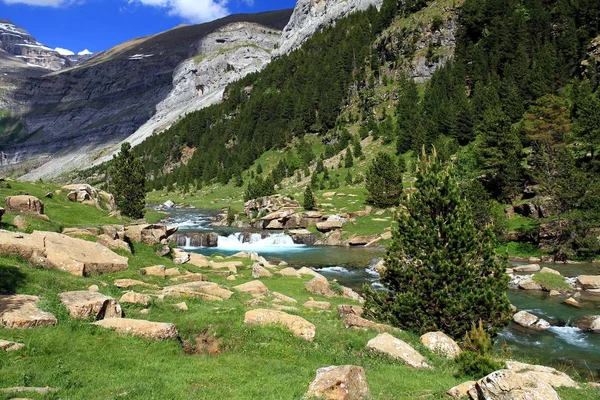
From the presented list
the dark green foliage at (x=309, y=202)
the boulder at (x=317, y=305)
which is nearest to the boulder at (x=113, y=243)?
the boulder at (x=317, y=305)

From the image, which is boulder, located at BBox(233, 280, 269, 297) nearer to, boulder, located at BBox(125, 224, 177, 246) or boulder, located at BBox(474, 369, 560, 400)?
boulder, located at BBox(125, 224, 177, 246)

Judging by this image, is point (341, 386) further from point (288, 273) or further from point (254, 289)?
point (288, 273)

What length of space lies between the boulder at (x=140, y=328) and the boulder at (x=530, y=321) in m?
21.6

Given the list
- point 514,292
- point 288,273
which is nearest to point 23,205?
point 288,273

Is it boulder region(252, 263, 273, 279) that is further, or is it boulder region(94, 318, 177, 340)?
boulder region(252, 263, 273, 279)

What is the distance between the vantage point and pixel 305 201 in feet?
220

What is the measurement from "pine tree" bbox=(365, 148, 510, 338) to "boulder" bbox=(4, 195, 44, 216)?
972 inches

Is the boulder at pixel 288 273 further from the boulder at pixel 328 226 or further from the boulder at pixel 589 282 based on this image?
the boulder at pixel 328 226

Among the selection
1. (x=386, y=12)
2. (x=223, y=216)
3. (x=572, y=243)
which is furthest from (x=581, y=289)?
(x=386, y=12)

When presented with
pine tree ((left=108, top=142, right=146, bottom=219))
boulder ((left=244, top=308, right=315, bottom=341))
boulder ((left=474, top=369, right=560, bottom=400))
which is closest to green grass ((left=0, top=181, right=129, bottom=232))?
pine tree ((left=108, top=142, right=146, bottom=219))

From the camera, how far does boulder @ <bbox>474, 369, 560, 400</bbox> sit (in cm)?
986

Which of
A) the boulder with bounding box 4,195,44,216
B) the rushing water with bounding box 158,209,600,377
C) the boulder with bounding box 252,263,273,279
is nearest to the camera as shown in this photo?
the rushing water with bounding box 158,209,600,377

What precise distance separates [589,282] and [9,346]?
123 ft

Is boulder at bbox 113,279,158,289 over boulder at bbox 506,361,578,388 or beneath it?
over
